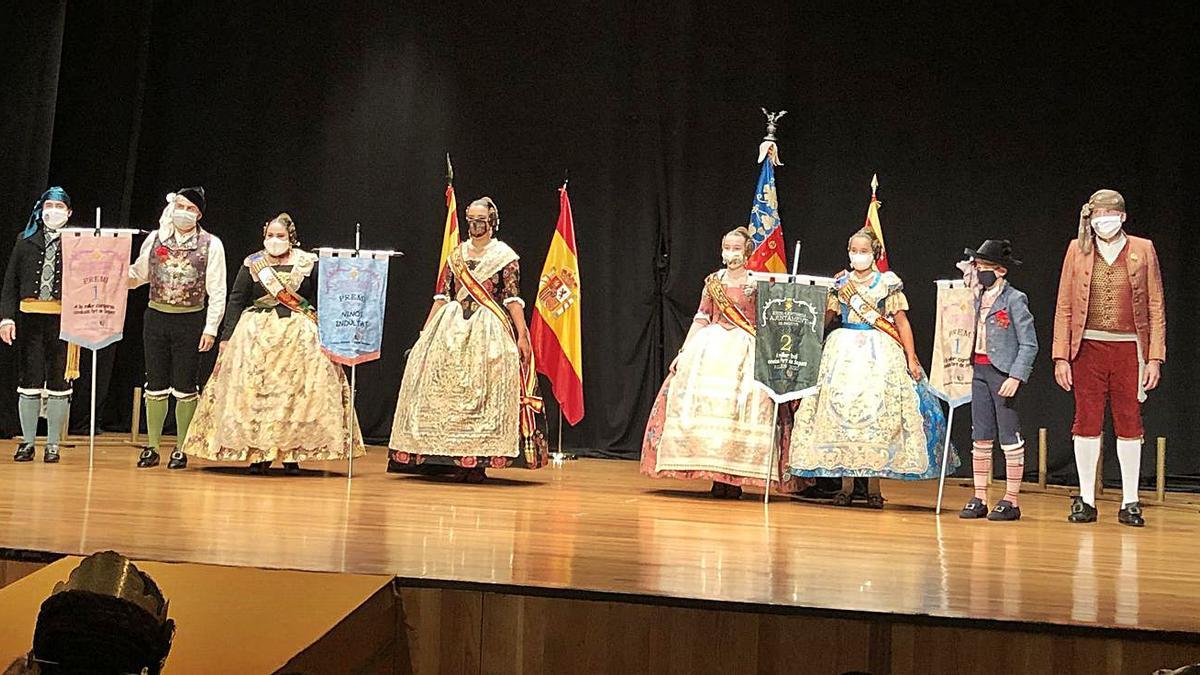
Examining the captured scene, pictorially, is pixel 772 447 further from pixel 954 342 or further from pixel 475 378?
pixel 475 378

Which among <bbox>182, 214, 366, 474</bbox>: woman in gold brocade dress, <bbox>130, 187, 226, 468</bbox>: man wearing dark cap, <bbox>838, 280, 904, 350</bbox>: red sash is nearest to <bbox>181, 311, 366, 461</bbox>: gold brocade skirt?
<bbox>182, 214, 366, 474</bbox>: woman in gold brocade dress

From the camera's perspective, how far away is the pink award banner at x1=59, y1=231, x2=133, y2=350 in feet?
22.4

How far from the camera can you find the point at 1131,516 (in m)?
6.18

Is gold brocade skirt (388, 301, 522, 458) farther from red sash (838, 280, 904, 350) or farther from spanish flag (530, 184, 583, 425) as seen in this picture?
red sash (838, 280, 904, 350)

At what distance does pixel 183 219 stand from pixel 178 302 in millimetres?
459

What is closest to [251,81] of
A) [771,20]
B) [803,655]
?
[771,20]

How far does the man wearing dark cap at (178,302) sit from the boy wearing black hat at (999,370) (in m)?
4.05

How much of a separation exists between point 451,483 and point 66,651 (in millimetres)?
5267

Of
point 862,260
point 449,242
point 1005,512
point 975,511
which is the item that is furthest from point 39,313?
point 1005,512

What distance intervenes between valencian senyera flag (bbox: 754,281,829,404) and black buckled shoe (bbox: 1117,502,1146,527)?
5.17ft

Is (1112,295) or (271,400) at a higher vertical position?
(1112,295)

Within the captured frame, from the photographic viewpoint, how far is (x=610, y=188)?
9195 millimetres

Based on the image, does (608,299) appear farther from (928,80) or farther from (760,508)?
(760,508)

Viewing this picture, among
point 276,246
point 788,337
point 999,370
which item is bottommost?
point 999,370
